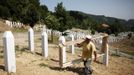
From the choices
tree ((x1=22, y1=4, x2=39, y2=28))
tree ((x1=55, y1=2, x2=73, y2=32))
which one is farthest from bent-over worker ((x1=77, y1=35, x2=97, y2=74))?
tree ((x1=22, y1=4, x2=39, y2=28))

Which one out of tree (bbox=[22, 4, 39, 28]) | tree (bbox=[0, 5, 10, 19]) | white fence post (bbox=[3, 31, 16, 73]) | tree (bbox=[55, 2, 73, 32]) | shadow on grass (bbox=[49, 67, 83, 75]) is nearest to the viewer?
white fence post (bbox=[3, 31, 16, 73])

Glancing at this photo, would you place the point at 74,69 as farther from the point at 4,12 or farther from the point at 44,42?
the point at 4,12

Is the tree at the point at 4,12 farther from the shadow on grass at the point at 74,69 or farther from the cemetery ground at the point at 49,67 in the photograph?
the shadow on grass at the point at 74,69

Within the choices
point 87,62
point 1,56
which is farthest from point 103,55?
point 1,56

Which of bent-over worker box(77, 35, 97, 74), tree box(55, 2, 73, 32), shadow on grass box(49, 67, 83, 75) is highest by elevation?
Answer: tree box(55, 2, 73, 32)

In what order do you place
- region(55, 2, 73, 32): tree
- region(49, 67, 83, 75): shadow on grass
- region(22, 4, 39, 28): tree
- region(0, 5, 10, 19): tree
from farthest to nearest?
region(22, 4, 39, 28): tree
region(0, 5, 10, 19): tree
region(55, 2, 73, 32): tree
region(49, 67, 83, 75): shadow on grass

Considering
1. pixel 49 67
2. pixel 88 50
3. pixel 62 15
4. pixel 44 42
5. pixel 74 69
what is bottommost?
pixel 74 69

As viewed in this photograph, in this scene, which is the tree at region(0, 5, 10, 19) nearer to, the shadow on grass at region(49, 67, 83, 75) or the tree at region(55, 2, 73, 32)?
the tree at region(55, 2, 73, 32)

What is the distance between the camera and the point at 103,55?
13695mm

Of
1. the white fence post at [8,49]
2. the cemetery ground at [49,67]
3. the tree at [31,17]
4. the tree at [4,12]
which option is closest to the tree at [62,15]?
the cemetery ground at [49,67]

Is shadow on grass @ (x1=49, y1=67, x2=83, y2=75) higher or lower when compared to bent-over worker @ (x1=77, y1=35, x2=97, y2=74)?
lower

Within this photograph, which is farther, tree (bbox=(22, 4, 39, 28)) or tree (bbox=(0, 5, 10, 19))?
tree (bbox=(22, 4, 39, 28))

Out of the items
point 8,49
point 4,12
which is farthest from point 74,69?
point 4,12

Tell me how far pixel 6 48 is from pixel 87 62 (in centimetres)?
351
